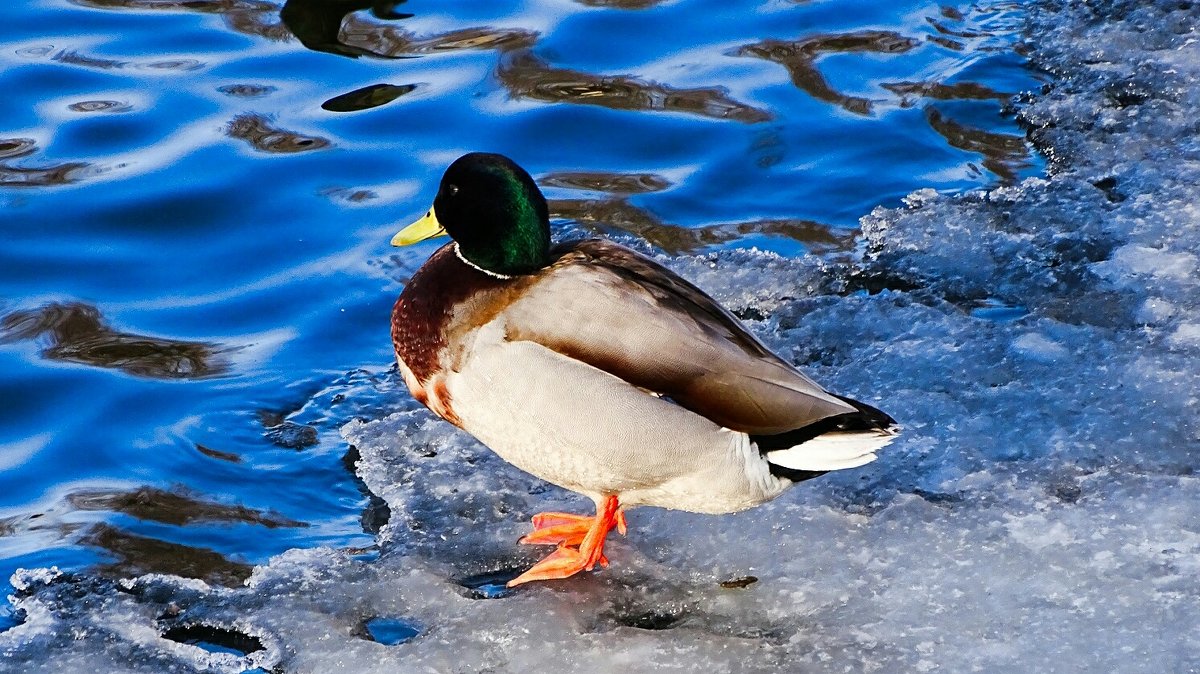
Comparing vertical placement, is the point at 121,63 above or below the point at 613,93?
above

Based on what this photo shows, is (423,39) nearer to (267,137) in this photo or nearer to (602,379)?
(267,137)

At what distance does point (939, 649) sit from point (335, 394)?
2120 mm

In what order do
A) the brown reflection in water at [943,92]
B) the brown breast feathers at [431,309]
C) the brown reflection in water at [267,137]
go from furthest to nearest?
the brown reflection in water at [943,92], the brown reflection in water at [267,137], the brown breast feathers at [431,309]

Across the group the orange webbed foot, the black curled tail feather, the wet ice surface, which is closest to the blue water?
the wet ice surface

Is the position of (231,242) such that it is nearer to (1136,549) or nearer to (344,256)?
(344,256)

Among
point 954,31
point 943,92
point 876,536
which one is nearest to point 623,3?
point 954,31

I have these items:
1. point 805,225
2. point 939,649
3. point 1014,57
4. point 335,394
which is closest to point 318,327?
point 335,394

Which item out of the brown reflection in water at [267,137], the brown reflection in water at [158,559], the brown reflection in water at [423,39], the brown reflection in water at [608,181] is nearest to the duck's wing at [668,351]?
the brown reflection in water at [158,559]

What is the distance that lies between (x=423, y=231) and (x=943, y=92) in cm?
335

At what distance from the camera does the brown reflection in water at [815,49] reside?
6535 millimetres

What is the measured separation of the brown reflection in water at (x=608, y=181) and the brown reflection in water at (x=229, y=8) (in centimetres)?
189

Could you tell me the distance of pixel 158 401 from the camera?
4.43 metres

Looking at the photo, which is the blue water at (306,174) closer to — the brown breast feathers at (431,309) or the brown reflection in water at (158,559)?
the brown reflection in water at (158,559)

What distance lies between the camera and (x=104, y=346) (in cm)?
471
